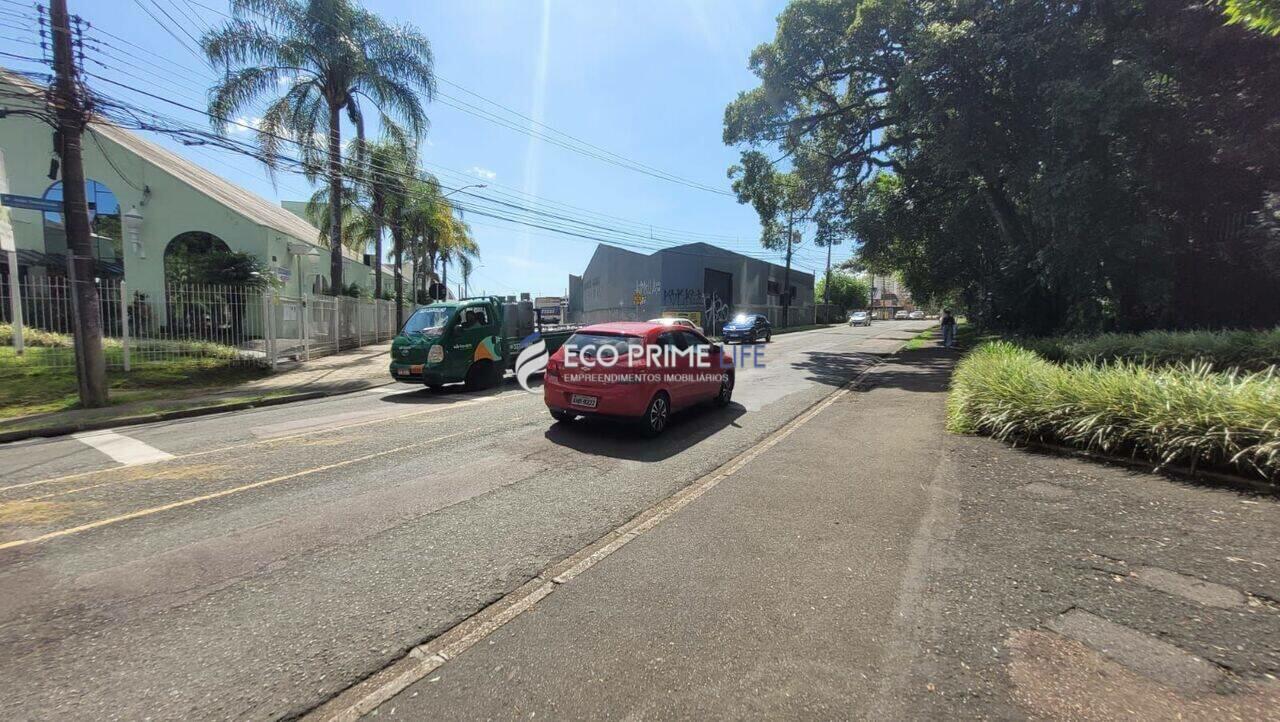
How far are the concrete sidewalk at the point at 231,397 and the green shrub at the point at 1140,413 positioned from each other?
40.8 ft

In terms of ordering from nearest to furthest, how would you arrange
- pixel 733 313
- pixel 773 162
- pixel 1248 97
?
pixel 1248 97 < pixel 773 162 < pixel 733 313

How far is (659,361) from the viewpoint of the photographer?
24.2ft

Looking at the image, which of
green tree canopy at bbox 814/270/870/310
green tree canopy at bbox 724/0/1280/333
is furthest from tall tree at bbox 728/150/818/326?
green tree canopy at bbox 814/270/870/310

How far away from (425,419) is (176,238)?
20.4 metres

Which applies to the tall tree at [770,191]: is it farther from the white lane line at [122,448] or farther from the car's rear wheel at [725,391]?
the white lane line at [122,448]

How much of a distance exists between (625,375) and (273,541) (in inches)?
162

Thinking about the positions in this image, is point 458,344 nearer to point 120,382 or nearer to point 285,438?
point 285,438

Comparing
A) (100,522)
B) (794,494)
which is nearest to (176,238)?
(100,522)

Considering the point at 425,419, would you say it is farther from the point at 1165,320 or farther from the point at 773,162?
the point at 1165,320

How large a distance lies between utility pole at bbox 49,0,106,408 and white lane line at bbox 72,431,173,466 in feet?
7.75

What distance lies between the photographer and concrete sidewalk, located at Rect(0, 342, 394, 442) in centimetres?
816

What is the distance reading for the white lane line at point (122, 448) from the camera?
245 inches

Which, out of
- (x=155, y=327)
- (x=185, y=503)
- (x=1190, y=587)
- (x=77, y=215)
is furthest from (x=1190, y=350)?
(x=155, y=327)

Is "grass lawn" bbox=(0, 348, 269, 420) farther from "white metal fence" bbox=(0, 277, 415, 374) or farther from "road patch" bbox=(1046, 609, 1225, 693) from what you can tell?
"road patch" bbox=(1046, 609, 1225, 693)
